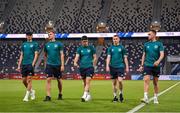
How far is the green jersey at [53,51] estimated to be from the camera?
48.4 feet

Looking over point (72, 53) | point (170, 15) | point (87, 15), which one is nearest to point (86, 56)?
point (72, 53)

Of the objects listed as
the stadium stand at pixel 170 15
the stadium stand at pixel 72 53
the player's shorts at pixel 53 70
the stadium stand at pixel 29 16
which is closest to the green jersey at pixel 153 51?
the player's shorts at pixel 53 70

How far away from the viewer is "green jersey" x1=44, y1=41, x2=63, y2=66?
14750 mm

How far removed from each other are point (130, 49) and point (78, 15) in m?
9.48

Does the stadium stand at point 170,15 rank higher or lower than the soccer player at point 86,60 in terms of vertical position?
higher

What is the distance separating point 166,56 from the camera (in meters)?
54.1

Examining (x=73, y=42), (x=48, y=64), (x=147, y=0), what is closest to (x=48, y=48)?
(x=48, y=64)

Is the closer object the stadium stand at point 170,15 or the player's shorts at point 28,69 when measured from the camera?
the player's shorts at point 28,69

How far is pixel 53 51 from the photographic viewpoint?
14742 mm

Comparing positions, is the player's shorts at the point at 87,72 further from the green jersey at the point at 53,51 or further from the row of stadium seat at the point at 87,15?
the row of stadium seat at the point at 87,15

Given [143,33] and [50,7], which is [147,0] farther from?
[50,7]

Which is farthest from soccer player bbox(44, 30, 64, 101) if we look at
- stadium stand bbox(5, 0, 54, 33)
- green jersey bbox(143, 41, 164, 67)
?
stadium stand bbox(5, 0, 54, 33)

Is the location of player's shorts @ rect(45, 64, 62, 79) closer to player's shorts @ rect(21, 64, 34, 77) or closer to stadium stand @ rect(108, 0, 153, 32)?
player's shorts @ rect(21, 64, 34, 77)

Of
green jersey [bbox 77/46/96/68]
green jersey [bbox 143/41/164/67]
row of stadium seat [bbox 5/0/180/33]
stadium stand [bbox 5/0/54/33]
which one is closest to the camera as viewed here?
green jersey [bbox 143/41/164/67]
